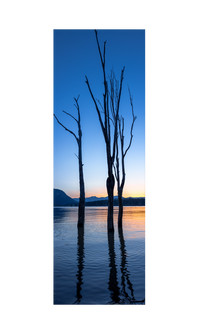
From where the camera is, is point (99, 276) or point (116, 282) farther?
point (99, 276)

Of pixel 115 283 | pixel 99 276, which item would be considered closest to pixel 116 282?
pixel 115 283

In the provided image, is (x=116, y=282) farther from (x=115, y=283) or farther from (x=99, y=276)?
(x=99, y=276)

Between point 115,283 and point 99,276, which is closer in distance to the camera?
point 115,283
